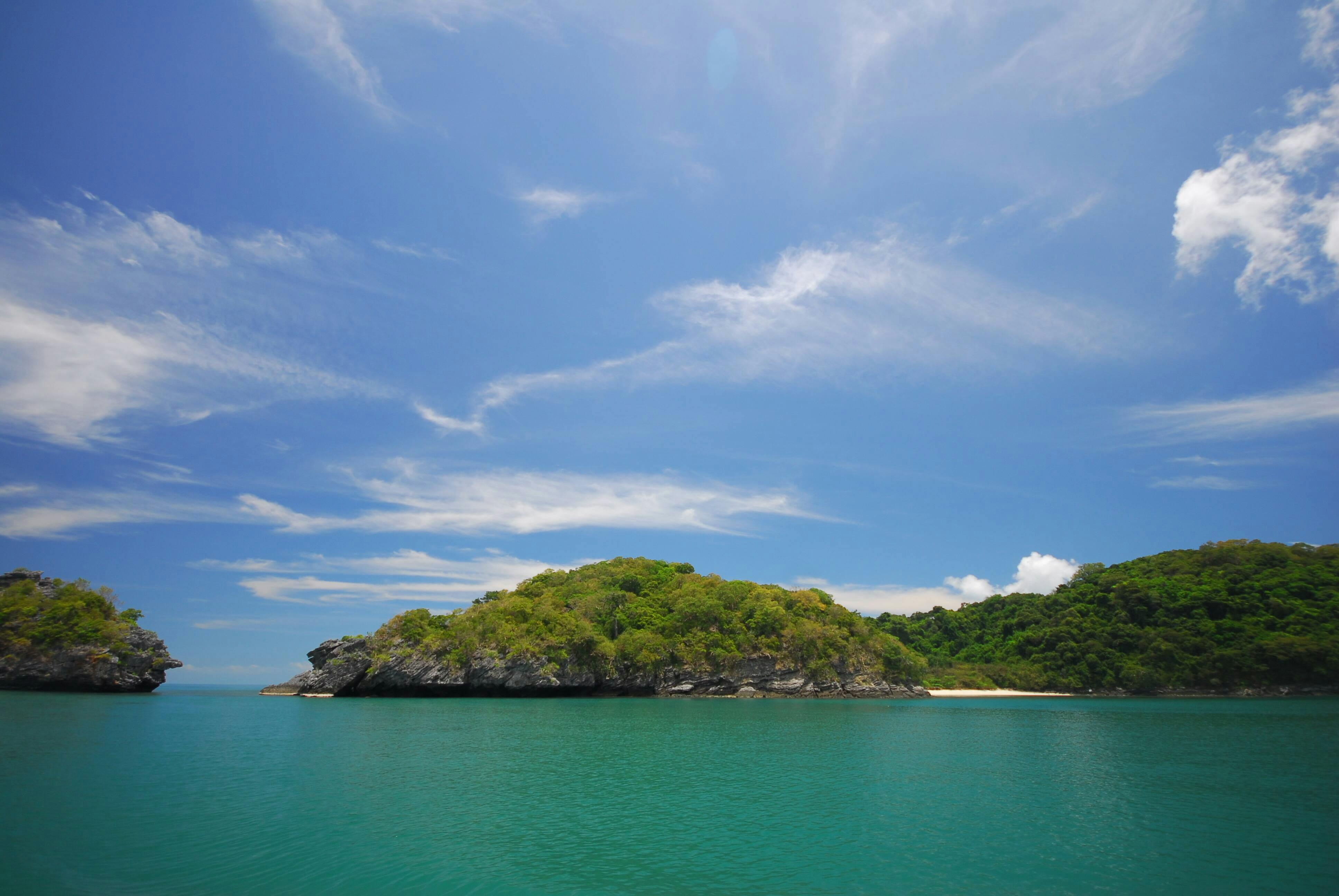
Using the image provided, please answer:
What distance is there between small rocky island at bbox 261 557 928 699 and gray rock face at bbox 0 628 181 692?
18151 millimetres

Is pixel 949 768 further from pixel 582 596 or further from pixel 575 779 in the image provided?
pixel 582 596

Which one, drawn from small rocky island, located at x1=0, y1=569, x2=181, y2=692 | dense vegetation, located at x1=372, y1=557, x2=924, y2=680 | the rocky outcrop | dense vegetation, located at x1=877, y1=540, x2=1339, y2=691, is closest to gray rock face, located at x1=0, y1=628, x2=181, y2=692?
small rocky island, located at x1=0, y1=569, x2=181, y2=692

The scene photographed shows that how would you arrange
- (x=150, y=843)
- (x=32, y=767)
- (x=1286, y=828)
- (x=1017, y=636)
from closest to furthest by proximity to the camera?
(x=150, y=843) → (x=1286, y=828) → (x=32, y=767) → (x=1017, y=636)

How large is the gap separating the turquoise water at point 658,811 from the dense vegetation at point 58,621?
38522 millimetres

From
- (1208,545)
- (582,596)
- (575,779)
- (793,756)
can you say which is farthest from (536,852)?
(1208,545)

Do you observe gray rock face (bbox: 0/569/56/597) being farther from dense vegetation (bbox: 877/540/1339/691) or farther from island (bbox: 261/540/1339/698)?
dense vegetation (bbox: 877/540/1339/691)

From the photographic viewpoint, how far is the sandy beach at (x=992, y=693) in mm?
100500

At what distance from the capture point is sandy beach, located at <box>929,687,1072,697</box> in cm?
10050

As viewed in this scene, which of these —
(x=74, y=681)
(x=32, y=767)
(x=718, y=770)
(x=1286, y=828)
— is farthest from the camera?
(x=74, y=681)

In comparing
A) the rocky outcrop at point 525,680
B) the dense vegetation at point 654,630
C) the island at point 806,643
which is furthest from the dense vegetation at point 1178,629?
the rocky outcrop at point 525,680

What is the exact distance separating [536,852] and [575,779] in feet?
31.8

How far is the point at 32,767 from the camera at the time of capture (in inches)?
943

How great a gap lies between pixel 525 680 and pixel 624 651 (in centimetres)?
1419

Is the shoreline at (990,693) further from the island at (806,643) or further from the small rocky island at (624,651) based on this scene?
the small rocky island at (624,651)
